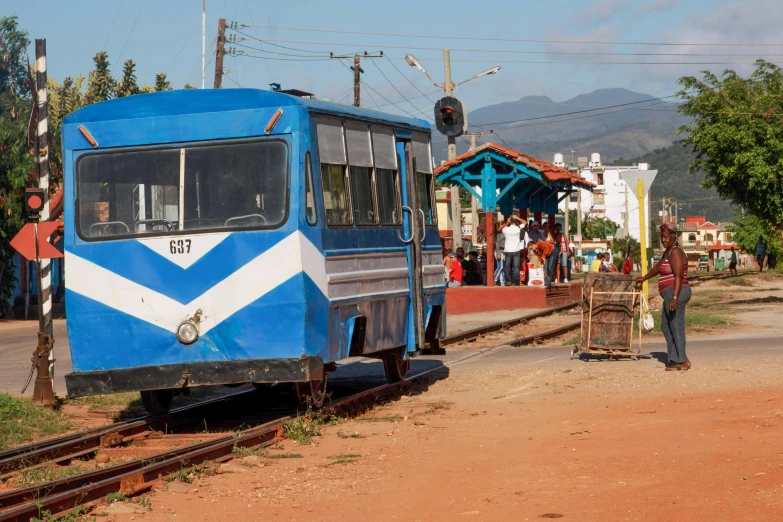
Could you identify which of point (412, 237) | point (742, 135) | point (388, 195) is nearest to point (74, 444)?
point (388, 195)

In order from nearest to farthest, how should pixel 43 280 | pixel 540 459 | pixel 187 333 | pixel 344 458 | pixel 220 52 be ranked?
pixel 540 459, pixel 344 458, pixel 187 333, pixel 43 280, pixel 220 52

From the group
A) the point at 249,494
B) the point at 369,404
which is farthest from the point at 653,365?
the point at 249,494

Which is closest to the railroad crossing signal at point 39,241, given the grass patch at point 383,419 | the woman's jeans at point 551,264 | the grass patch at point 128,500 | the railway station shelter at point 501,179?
the grass patch at point 383,419

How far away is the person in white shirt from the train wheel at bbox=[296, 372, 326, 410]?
700 inches

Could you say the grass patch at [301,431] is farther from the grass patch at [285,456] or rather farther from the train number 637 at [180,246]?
the train number 637 at [180,246]

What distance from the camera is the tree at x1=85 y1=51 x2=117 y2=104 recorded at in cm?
5688

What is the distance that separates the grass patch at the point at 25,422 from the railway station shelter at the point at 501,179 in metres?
18.8

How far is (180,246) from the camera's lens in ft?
37.4

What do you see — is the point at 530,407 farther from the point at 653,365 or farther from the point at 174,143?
the point at 174,143

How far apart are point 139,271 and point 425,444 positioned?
311 cm

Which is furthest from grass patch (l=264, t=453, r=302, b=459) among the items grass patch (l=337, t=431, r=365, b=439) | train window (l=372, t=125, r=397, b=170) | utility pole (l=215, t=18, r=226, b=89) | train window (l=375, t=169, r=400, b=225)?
utility pole (l=215, t=18, r=226, b=89)

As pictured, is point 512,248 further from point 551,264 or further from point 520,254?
point 551,264

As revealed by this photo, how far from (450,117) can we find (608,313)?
1401 centimetres

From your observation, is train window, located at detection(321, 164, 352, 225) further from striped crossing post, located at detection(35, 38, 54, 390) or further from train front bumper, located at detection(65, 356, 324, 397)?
striped crossing post, located at detection(35, 38, 54, 390)
